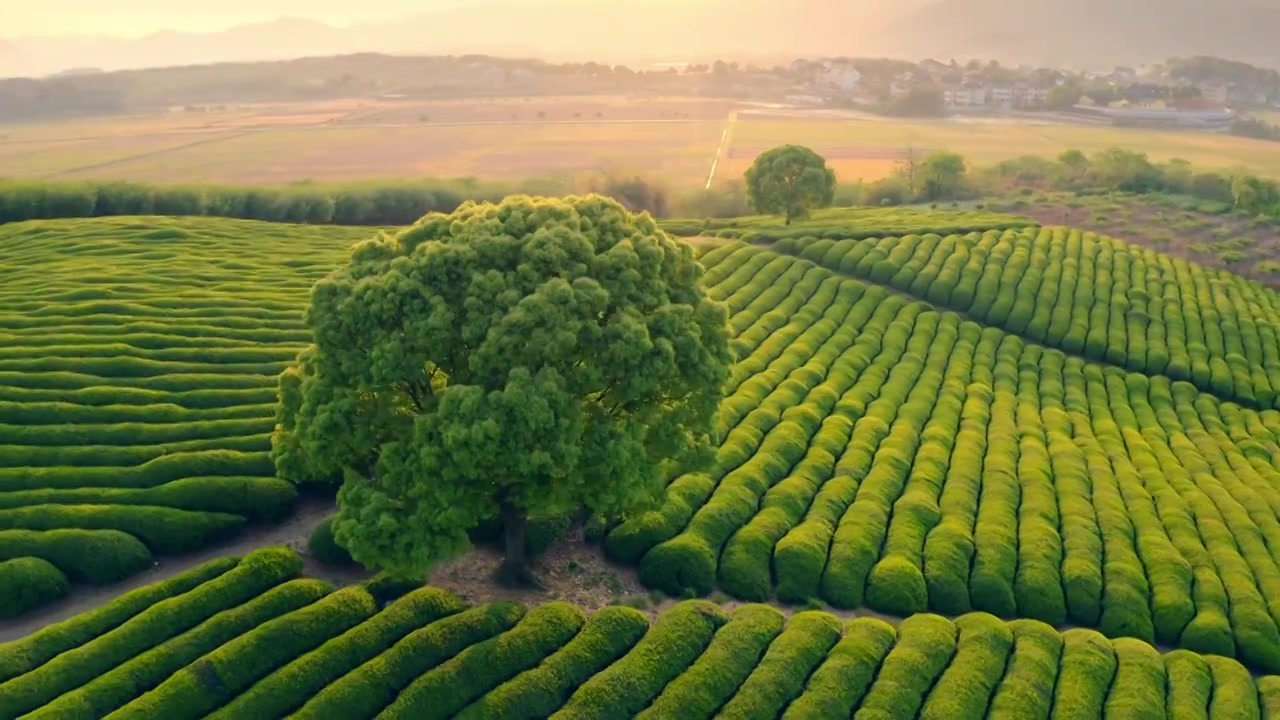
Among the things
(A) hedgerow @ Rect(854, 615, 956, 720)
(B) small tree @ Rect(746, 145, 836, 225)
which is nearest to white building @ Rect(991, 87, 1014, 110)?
(B) small tree @ Rect(746, 145, 836, 225)

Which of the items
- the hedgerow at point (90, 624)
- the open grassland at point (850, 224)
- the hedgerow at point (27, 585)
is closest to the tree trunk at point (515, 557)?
the hedgerow at point (90, 624)

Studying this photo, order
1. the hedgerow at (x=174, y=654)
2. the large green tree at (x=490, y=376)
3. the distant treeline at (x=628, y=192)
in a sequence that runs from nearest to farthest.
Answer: the hedgerow at (x=174, y=654)
the large green tree at (x=490, y=376)
the distant treeline at (x=628, y=192)

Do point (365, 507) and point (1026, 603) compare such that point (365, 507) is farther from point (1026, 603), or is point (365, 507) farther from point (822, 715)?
point (1026, 603)

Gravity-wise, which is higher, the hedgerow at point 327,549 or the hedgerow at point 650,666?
the hedgerow at point 327,549

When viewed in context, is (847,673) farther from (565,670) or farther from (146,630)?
(146,630)

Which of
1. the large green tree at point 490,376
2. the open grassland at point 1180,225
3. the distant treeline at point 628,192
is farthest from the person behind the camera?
the distant treeline at point 628,192

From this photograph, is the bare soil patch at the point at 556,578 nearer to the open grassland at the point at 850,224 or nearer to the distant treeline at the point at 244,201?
the open grassland at the point at 850,224

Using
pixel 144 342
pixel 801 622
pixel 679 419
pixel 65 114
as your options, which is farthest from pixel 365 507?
pixel 65 114
